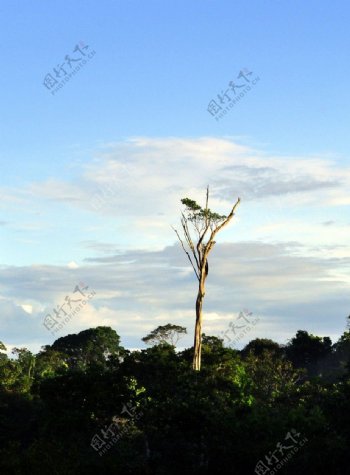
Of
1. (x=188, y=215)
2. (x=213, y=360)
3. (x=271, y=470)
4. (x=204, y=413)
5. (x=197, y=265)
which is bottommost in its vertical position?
(x=271, y=470)

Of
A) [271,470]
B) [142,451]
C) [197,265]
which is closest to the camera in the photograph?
[271,470]

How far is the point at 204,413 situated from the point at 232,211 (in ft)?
49.1

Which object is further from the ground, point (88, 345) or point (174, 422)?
point (88, 345)

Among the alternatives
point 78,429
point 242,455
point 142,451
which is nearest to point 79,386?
point 78,429

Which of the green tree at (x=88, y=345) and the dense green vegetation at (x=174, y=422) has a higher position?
the green tree at (x=88, y=345)

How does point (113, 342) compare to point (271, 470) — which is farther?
point (113, 342)

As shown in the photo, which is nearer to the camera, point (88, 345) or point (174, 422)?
point (174, 422)

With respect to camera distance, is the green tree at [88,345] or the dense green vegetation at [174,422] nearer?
the dense green vegetation at [174,422]

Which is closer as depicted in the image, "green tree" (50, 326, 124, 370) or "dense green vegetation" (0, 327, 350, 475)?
"dense green vegetation" (0, 327, 350, 475)

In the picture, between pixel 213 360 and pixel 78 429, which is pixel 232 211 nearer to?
pixel 213 360

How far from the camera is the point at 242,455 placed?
37.5m

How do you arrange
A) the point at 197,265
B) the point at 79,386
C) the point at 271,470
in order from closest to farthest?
the point at 271,470
the point at 79,386
the point at 197,265

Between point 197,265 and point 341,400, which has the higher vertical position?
point 197,265

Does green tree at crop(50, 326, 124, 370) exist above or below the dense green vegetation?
above
